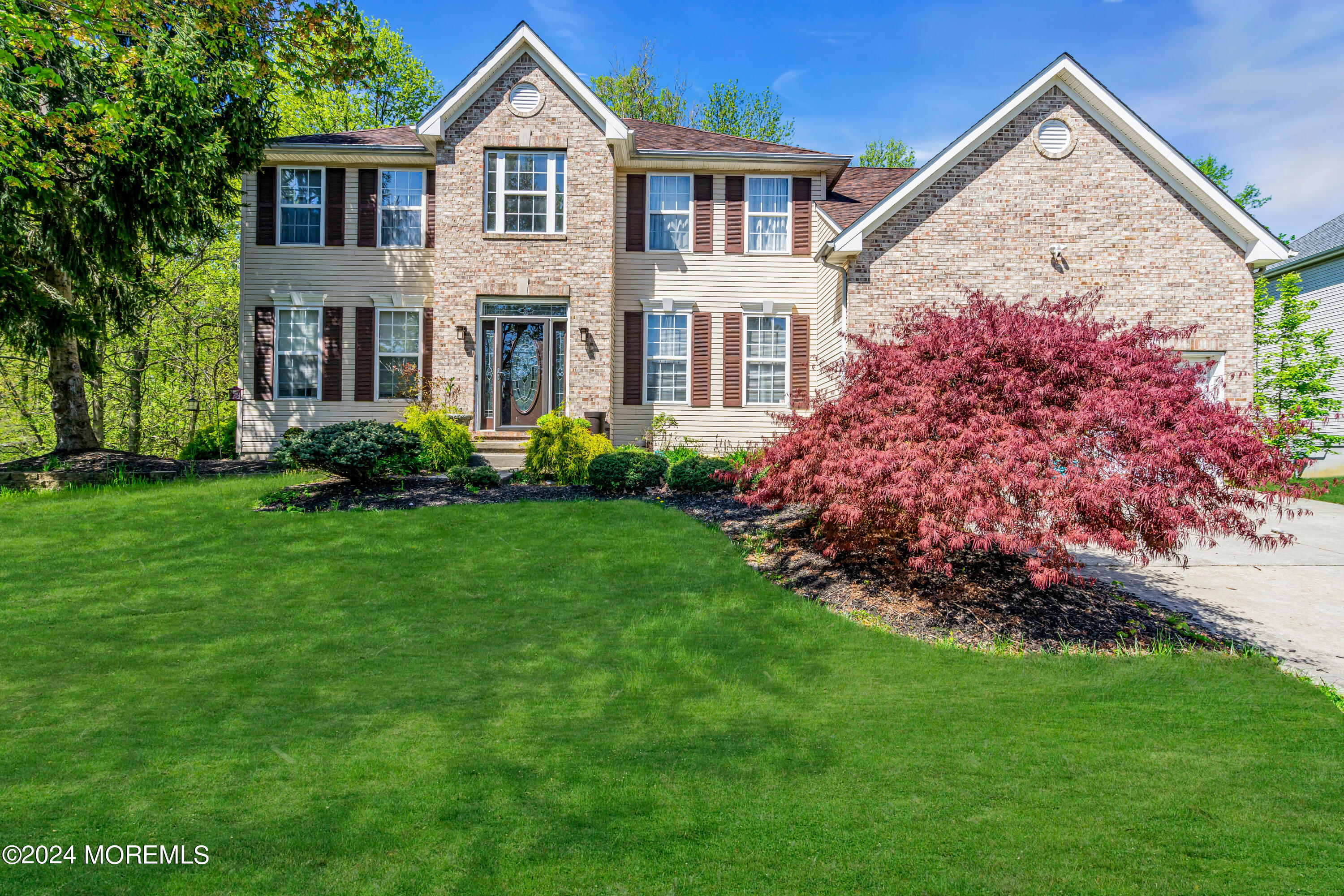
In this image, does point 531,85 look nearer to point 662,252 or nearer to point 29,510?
point 662,252

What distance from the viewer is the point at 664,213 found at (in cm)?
1452

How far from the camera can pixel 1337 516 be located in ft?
36.9

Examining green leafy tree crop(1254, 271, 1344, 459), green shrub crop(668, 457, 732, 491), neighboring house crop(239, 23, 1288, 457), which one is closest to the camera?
green shrub crop(668, 457, 732, 491)

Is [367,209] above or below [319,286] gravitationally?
above

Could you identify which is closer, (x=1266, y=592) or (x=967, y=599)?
(x=967, y=599)

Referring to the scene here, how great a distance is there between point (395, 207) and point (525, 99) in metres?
3.62

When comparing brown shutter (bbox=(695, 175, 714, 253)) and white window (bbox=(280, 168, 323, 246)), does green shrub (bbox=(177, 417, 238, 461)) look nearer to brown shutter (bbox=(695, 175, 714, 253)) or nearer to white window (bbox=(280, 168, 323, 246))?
white window (bbox=(280, 168, 323, 246))

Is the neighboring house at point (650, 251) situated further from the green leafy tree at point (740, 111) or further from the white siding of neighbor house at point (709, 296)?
the green leafy tree at point (740, 111)

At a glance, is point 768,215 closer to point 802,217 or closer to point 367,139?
point 802,217

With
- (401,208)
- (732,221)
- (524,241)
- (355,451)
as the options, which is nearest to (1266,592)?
(732,221)

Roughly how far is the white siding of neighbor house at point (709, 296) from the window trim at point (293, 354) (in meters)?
6.25

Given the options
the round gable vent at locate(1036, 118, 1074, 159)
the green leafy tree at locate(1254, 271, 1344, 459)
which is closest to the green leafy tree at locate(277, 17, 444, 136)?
the round gable vent at locate(1036, 118, 1074, 159)

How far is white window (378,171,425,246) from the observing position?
14.2 meters

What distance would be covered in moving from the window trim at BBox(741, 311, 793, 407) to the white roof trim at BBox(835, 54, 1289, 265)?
290 centimetres
